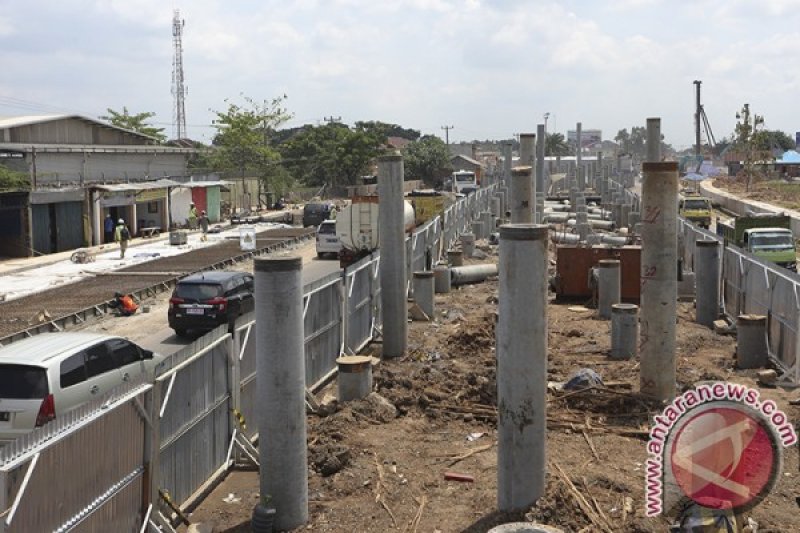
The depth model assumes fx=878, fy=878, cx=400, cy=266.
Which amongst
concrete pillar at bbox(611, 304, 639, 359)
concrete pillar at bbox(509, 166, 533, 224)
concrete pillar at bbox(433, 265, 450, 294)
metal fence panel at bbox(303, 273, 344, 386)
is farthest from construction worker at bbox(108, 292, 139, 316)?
concrete pillar at bbox(611, 304, 639, 359)

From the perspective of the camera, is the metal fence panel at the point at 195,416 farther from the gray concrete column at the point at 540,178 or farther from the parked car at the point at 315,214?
the parked car at the point at 315,214

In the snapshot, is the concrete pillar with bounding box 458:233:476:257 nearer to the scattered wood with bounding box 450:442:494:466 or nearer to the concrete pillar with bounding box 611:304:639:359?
the concrete pillar with bounding box 611:304:639:359

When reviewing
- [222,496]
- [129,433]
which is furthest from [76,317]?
[129,433]

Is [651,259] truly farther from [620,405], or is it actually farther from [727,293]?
[727,293]

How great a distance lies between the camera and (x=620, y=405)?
12.1 meters

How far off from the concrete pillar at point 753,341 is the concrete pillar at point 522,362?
778 centimetres

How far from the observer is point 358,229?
28031mm

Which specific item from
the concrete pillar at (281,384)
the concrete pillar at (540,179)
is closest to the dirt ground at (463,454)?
the concrete pillar at (281,384)

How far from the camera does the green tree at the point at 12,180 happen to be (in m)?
36.0

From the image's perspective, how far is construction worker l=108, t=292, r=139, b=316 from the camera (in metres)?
22.5

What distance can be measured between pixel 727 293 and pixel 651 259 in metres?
8.22

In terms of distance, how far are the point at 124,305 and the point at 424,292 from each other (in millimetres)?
8101

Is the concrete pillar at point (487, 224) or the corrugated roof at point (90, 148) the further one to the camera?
the concrete pillar at point (487, 224)

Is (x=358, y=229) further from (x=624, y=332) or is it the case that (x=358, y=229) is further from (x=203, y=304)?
(x=624, y=332)
